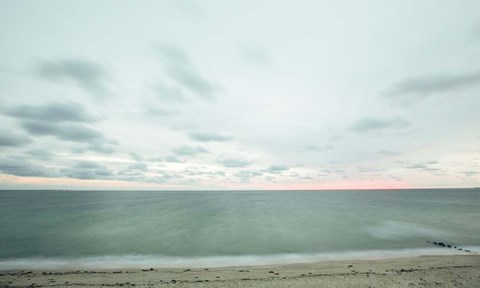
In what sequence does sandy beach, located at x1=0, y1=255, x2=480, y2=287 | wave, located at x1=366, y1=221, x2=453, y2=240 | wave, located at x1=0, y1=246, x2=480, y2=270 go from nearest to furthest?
sandy beach, located at x1=0, y1=255, x2=480, y2=287 < wave, located at x1=0, y1=246, x2=480, y2=270 < wave, located at x1=366, y1=221, x2=453, y2=240

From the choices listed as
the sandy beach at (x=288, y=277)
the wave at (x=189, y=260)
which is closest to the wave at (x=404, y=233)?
the wave at (x=189, y=260)

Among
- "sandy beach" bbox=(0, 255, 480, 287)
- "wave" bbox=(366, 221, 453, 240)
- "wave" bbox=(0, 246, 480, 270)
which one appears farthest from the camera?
"wave" bbox=(366, 221, 453, 240)

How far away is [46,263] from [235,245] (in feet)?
74.7

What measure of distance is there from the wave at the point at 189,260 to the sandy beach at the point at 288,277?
8.49 ft

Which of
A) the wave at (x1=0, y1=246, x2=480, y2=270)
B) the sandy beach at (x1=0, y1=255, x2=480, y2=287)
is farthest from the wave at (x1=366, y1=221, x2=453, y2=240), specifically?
the sandy beach at (x1=0, y1=255, x2=480, y2=287)

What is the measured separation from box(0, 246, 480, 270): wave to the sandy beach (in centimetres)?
259

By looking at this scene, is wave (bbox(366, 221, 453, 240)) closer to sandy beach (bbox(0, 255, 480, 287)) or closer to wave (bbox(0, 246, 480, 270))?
wave (bbox(0, 246, 480, 270))

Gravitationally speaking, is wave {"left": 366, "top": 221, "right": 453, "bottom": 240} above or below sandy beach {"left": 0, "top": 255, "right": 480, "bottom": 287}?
below

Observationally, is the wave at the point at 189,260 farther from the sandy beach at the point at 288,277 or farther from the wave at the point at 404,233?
the wave at the point at 404,233

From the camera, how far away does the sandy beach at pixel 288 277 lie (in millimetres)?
17812

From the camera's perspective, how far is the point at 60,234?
43969mm

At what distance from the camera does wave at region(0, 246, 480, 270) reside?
2614 cm

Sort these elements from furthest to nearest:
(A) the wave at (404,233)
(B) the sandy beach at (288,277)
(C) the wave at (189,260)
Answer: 1. (A) the wave at (404,233)
2. (C) the wave at (189,260)
3. (B) the sandy beach at (288,277)

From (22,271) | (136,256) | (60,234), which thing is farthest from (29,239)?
(136,256)
